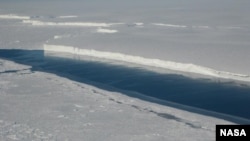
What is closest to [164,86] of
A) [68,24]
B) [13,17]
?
[68,24]

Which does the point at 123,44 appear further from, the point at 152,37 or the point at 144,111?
the point at 144,111

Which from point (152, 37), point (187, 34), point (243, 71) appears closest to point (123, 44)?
point (152, 37)

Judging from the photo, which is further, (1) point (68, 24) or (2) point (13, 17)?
(2) point (13, 17)

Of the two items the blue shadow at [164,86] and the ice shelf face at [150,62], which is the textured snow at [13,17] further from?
the blue shadow at [164,86]

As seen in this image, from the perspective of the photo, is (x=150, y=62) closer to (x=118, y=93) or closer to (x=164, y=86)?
(x=164, y=86)

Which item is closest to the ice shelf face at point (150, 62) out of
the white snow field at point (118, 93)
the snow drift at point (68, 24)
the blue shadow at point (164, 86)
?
the white snow field at point (118, 93)

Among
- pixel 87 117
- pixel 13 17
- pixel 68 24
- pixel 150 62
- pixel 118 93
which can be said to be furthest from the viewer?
pixel 13 17
